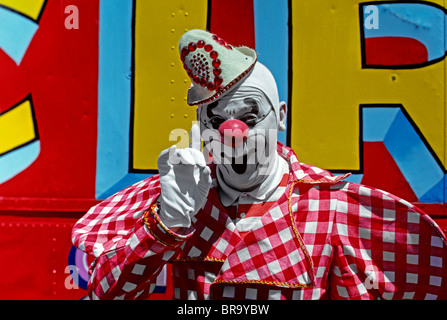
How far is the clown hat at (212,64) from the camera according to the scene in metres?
1.56

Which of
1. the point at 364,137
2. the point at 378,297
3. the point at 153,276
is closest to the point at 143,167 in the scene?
the point at 153,276

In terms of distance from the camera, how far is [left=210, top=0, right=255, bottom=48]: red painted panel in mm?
2494

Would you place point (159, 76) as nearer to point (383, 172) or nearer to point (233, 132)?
point (233, 132)

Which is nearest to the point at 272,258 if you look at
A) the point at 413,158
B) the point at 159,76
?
the point at 413,158

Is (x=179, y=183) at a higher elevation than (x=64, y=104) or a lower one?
lower

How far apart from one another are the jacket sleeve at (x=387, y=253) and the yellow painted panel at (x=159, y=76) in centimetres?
119

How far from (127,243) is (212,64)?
669 mm

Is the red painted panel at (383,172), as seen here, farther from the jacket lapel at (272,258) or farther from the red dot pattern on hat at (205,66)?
the red dot pattern on hat at (205,66)

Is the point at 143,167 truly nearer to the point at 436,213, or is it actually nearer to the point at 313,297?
the point at 313,297

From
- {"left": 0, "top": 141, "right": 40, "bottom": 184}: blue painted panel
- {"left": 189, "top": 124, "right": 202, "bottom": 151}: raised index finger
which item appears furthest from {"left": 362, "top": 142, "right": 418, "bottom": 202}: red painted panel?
{"left": 0, "top": 141, "right": 40, "bottom": 184}: blue painted panel

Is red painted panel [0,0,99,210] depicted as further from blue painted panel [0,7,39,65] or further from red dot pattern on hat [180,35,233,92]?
red dot pattern on hat [180,35,233,92]

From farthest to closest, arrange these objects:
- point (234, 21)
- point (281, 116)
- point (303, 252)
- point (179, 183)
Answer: point (234, 21), point (281, 116), point (303, 252), point (179, 183)

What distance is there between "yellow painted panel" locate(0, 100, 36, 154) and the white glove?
4.68 feet

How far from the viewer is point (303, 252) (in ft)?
5.14
